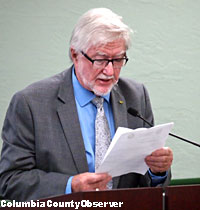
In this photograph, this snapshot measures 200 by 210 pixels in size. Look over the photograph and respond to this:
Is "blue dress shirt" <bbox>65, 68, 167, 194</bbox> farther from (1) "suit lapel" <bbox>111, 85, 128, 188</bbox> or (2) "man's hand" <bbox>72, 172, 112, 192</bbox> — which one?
(2) "man's hand" <bbox>72, 172, 112, 192</bbox>

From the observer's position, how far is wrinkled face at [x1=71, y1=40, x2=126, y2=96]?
2.12 meters

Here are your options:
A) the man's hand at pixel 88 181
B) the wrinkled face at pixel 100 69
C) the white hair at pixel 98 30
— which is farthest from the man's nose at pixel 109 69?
the man's hand at pixel 88 181

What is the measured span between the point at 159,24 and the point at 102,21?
140 cm

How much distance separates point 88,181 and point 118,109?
544 millimetres

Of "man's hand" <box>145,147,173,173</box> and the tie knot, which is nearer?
"man's hand" <box>145,147,173,173</box>

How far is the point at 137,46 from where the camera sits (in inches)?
132

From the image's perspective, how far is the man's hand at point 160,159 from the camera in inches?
81.9

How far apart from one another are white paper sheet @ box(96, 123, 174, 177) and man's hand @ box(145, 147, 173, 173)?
0.02 metres

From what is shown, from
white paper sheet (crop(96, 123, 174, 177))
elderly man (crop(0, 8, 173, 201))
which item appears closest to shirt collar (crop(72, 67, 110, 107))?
elderly man (crop(0, 8, 173, 201))

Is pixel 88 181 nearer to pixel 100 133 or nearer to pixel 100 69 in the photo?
pixel 100 133

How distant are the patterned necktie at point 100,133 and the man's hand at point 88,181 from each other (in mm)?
257

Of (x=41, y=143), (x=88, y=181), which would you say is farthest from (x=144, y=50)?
(x=88, y=181)

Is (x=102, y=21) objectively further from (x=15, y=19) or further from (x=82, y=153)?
(x=15, y=19)

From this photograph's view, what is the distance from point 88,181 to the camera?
1.88m
